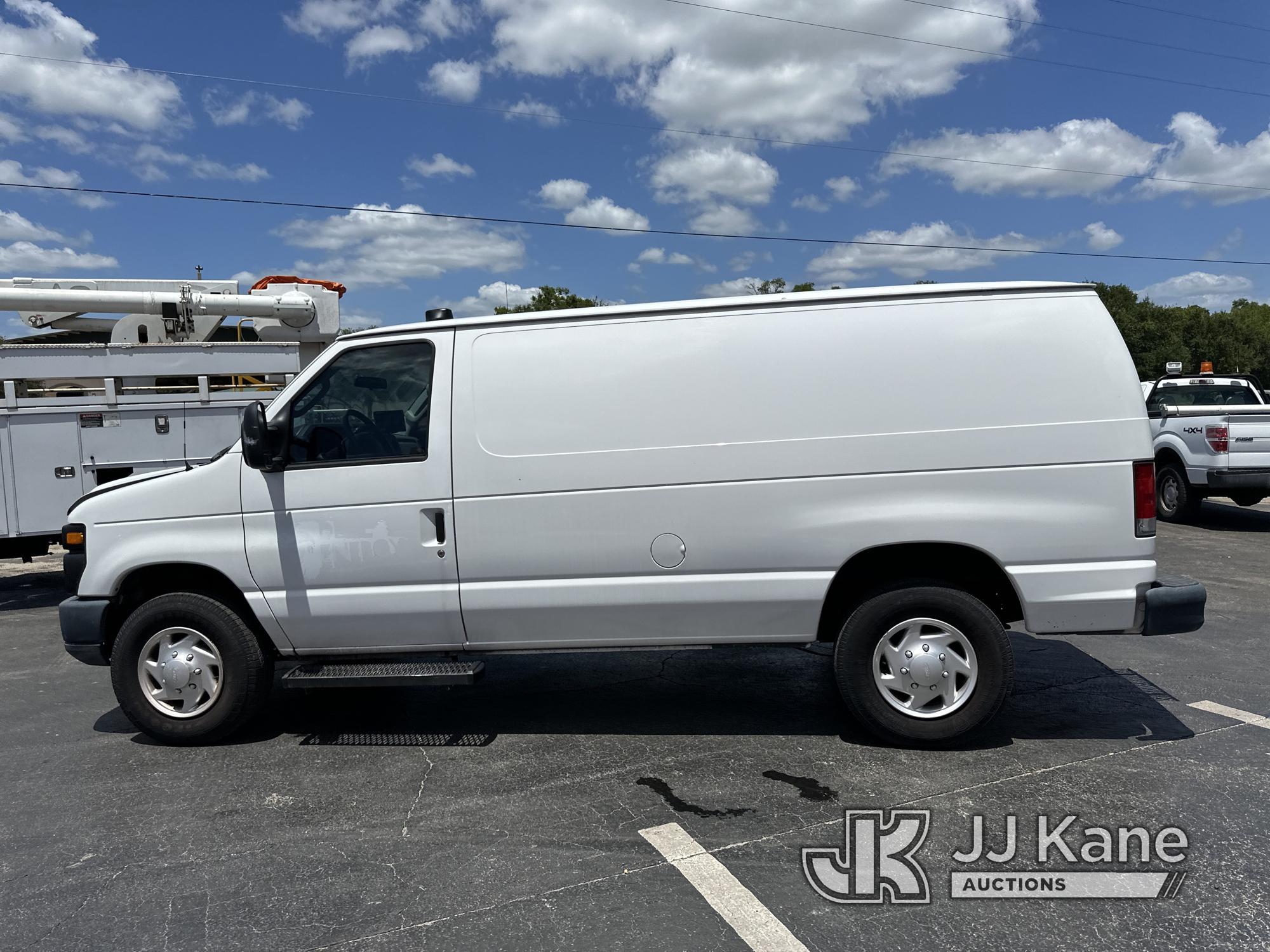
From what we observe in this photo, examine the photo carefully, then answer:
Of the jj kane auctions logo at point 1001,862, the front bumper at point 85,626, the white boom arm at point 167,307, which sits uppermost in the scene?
the white boom arm at point 167,307

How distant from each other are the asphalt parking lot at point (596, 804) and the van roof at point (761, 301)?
7.21 ft

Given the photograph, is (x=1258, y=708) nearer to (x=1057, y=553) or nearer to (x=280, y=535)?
(x=1057, y=553)

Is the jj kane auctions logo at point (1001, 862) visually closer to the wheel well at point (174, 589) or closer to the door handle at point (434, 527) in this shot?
the door handle at point (434, 527)

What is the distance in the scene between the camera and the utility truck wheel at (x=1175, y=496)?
1264 cm

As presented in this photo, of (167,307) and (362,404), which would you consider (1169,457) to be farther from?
(167,307)

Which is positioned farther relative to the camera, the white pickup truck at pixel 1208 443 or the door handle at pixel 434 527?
the white pickup truck at pixel 1208 443

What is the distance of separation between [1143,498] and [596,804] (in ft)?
9.46

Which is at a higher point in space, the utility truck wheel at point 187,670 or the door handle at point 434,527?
the door handle at point 434,527

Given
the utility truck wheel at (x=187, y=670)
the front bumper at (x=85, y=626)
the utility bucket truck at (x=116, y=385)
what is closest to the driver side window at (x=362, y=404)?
the utility truck wheel at (x=187, y=670)

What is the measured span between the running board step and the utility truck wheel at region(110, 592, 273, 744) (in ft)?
0.98

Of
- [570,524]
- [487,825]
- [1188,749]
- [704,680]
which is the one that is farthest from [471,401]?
[1188,749]

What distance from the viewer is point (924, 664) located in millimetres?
4578

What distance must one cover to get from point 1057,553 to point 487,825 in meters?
2.89

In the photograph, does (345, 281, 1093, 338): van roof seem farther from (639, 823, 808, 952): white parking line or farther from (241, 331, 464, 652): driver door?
(639, 823, 808, 952): white parking line
